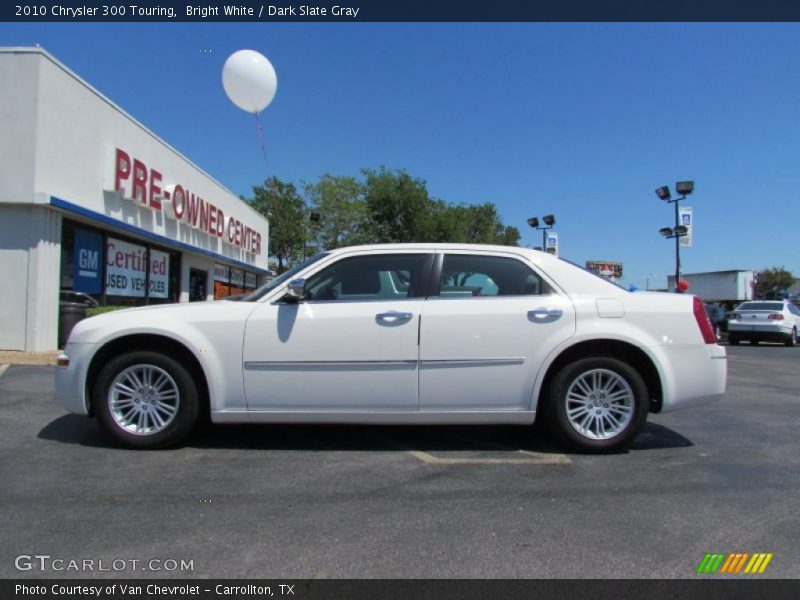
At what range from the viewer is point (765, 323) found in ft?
59.2

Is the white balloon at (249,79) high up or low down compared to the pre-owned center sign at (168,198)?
up

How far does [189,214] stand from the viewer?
56.7 feet

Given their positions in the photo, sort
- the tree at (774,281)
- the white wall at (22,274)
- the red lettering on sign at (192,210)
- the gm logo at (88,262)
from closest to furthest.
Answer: the white wall at (22,274) < the gm logo at (88,262) < the red lettering on sign at (192,210) < the tree at (774,281)

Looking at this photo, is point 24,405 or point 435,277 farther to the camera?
point 24,405

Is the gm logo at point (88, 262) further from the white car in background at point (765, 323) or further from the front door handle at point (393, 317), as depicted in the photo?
the white car in background at point (765, 323)

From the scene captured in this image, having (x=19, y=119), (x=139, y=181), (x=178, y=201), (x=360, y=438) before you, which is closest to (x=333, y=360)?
(x=360, y=438)

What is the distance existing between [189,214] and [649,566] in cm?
1699

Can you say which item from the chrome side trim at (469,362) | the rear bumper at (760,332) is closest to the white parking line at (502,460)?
the chrome side trim at (469,362)

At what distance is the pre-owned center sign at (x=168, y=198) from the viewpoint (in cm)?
1312

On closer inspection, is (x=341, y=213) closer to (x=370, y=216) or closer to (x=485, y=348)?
(x=370, y=216)

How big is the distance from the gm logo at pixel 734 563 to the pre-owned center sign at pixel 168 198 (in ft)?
43.1

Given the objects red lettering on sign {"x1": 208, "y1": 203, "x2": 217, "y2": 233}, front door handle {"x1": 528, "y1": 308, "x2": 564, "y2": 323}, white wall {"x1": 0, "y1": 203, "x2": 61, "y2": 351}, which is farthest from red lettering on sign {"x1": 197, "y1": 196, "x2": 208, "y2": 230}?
front door handle {"x1": 528, "y1": 308, "x2": 564, "y2": 323}

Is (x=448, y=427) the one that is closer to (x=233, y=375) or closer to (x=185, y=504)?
(x=233, y=375)
